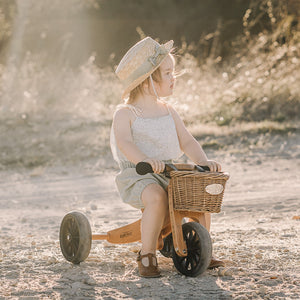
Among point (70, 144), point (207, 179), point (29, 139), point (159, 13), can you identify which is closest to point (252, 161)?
point (70, 144)

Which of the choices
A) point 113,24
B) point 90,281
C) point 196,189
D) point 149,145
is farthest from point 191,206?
point 113,24

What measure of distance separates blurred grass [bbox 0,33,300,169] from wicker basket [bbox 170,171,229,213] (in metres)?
Result: 4.50

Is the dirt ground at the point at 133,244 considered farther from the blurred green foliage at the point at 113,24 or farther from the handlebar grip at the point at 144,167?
the blurred green foliage at the point at 113,24

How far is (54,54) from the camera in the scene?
15.9 m

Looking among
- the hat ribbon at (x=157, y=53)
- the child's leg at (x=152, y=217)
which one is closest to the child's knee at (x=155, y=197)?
the child's leg at (x=152, y=217)

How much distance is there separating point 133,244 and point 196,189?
1295 mm

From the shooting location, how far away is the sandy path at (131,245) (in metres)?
3.03

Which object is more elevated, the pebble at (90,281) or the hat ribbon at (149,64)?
the hat ribbon at (149,64)

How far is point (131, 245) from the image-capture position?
4.24 m

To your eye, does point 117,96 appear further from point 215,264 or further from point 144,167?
point 144,167

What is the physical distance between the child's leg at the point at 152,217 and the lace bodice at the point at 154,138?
0.34 meters

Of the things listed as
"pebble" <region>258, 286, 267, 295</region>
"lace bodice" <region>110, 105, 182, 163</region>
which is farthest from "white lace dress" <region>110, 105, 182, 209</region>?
"pebble" <region>258, 286, 267, 295</region>

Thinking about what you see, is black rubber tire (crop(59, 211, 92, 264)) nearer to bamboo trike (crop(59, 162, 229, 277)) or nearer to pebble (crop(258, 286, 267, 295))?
bamboo trike (crop(59, 162, 229, 277))

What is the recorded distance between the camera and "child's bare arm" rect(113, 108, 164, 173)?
132 inches
